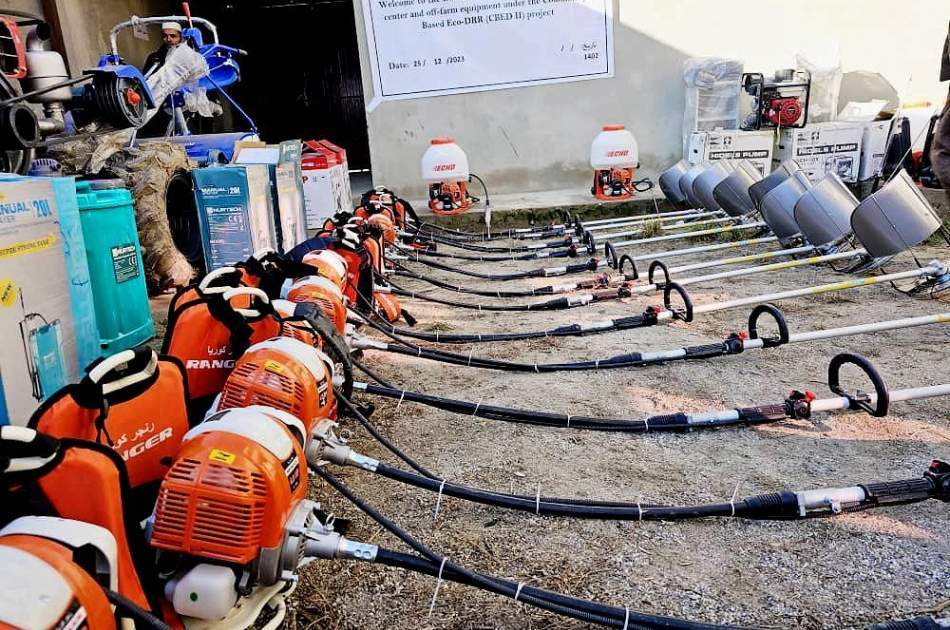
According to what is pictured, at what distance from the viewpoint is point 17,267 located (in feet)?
7.88

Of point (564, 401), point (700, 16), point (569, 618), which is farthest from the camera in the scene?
point (700, 16)

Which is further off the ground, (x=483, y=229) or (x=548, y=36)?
(x=548, y=36)

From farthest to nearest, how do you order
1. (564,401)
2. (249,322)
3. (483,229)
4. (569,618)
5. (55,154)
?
(483,229) → (55,154) → (564,401) → (249,322) → (569,618)

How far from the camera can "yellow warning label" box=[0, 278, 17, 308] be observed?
232 centimetres

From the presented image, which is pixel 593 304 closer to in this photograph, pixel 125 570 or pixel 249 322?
pixel 249 322

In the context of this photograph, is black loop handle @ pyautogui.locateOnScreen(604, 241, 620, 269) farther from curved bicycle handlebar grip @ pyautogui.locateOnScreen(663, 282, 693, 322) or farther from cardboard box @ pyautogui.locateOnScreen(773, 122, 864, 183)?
cardboard box @ pyautogui.locateOnScreen(773, 122, 864, 183)

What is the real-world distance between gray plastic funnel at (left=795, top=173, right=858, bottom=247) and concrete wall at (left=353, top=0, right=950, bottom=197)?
471 centimetres

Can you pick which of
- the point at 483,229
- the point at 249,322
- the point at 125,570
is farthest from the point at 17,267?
the point at 483,229

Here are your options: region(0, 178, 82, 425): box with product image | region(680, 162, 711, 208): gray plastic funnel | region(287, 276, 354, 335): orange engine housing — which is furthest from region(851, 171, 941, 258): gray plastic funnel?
region(0, 178, 82, 425): box with product image

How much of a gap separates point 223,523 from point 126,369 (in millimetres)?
493

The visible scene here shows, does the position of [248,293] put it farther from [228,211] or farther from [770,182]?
[770,182]

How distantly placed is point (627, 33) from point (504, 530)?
27.9 feet

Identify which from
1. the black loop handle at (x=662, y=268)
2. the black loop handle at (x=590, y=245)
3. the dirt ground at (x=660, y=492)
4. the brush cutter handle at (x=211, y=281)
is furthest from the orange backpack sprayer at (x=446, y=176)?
the brush cutter handle at (x=211, y=281)

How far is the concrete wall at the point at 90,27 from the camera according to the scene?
6840mm
